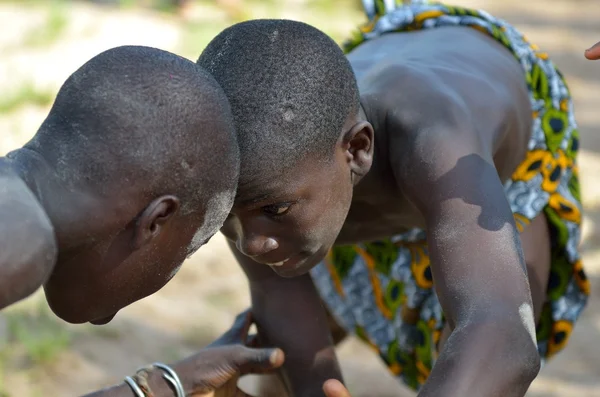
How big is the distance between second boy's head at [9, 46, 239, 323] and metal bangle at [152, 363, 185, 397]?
21.6 inches

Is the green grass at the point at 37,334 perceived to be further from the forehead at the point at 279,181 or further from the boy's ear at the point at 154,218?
the boy's ear at the point at 154,218

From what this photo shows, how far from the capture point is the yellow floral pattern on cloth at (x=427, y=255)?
262 centimetres

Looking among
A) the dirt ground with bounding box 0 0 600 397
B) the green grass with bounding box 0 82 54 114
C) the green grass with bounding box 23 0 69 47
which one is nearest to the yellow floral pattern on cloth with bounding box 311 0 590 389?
the dirt ground with bounding box 0 0 600 397

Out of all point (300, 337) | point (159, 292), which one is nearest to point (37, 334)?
point (159, 292)

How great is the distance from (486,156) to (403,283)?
0.72 m

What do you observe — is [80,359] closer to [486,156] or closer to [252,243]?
[252,243]

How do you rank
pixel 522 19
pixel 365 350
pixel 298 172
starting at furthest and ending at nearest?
pixel 522 19, pixel 365 350, pixel 298 172

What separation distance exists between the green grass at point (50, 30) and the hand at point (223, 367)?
435cm

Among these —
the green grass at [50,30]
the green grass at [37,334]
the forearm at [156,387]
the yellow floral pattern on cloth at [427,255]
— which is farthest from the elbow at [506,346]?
the green grass at [50,30]

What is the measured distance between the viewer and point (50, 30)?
21.6 ft

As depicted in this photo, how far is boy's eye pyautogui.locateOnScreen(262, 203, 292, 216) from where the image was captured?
81.0 inches

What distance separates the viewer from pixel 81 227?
1646 millimetres

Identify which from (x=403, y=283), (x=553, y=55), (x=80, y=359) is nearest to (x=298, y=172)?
(x=403, y=283)

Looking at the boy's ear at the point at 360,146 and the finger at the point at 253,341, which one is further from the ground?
the boy's ear at the point at 360,146
